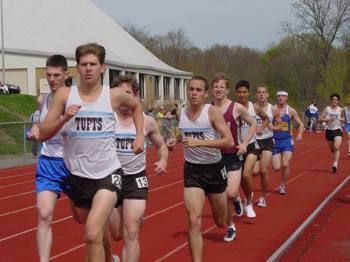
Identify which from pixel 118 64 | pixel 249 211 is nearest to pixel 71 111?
pixel 249 211

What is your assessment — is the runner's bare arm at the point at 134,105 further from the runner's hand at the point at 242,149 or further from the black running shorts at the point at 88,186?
the runner's hand at the point at 242,149

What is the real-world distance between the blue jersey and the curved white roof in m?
44.2

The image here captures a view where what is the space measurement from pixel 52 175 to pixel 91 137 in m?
1.38

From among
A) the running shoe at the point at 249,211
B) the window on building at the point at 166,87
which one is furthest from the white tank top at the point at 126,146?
the window on building at the point at 166,87

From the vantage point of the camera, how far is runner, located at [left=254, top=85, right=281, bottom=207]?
1198 cm

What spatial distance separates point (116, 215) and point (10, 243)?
2.69 meters

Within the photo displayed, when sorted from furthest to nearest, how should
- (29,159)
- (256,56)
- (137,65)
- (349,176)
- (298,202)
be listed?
(256,56) < (137,65) < (29,159) < (349,176) < (298,202)

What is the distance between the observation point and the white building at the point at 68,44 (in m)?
55.6

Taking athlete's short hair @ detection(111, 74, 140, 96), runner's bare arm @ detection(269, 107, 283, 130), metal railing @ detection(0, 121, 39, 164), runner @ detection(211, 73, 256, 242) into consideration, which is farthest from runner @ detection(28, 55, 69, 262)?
metal railing @ detection(0, 121, 39, 164)

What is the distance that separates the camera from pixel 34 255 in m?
8.24

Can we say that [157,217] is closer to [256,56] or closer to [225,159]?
[225,159]

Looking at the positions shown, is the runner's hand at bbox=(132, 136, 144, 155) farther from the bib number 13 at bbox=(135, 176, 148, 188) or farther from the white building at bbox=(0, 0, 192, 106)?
the white building at bbox=(0, 0, 192, 106)

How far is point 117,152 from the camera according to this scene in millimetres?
7043

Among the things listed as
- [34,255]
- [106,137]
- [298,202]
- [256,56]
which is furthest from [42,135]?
[256,56]
